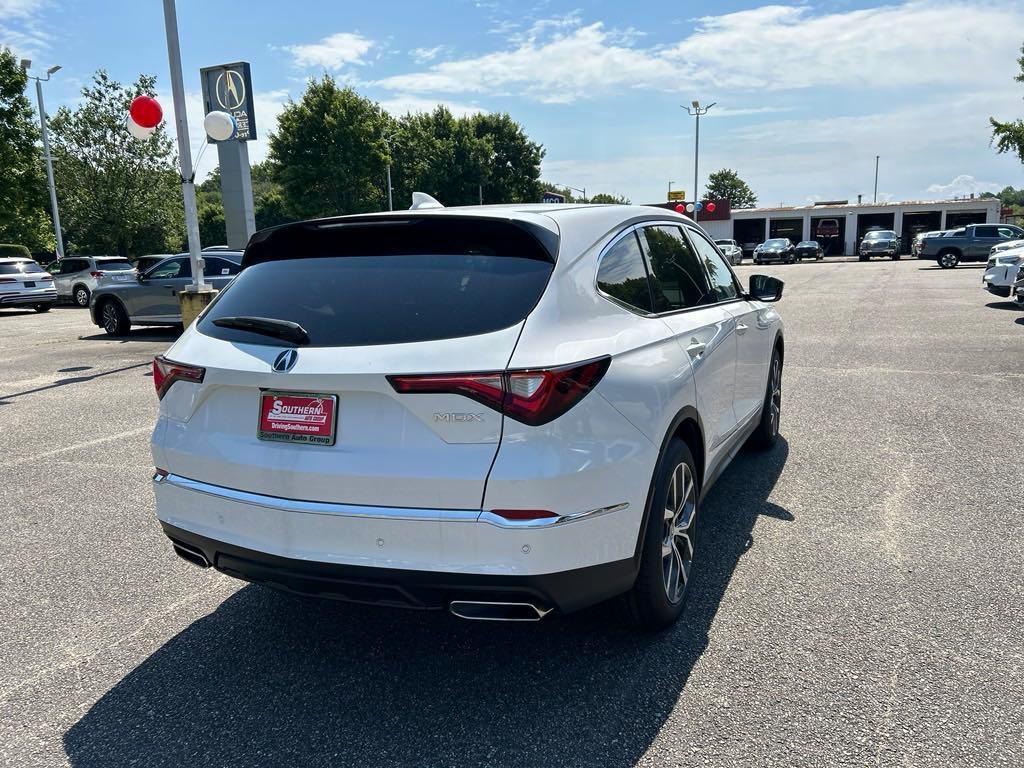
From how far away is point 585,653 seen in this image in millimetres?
2998

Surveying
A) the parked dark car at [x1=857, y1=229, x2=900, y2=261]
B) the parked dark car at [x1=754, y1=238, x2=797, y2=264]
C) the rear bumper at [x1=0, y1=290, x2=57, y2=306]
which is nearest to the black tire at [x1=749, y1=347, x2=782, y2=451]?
the rear bumper at [x1=0, y1=290, x2=57, y2=306]

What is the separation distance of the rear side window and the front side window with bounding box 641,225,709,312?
0.10m

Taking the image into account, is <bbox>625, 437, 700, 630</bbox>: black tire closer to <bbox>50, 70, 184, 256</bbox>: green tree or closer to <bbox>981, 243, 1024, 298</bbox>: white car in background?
<bbox>981, 243, 1024, 298</bbox>: white car in background

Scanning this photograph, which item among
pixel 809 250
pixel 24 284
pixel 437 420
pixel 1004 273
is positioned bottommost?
pixel 809 250

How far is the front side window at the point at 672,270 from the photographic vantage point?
→ 349cm

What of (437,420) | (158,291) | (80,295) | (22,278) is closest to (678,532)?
(437,420)

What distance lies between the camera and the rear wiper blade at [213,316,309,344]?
8.75 ft

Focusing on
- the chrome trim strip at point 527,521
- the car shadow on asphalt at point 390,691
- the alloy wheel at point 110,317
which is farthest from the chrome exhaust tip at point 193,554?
the alloy wheel at point 110,317

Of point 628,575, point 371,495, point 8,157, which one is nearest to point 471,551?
point 371,495

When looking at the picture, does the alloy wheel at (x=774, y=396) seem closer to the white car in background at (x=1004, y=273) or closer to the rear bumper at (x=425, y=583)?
the rear bumper at (x=425, y=583)

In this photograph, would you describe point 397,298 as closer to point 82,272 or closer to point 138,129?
point 138,129

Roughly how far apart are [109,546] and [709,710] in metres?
3.34

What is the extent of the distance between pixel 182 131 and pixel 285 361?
1091 centimetres

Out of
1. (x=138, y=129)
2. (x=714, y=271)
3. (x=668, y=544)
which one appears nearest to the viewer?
(x=668, y=544)
